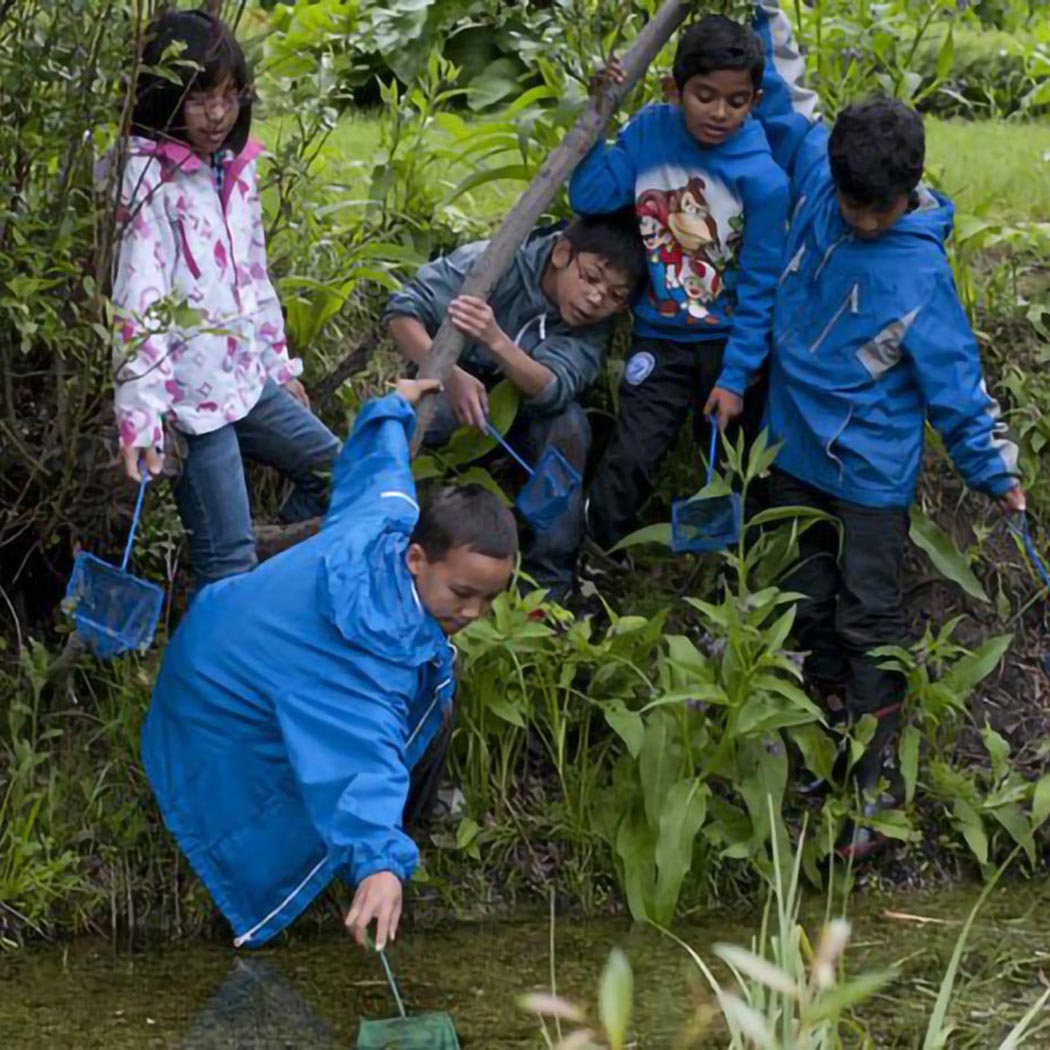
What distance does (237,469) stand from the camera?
4844mm

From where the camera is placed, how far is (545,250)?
5.46 meters

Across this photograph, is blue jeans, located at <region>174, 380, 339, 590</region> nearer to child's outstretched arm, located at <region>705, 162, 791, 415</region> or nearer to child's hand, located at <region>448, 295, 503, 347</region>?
child's hand, located at <region>448, 295, 503, 347</region>

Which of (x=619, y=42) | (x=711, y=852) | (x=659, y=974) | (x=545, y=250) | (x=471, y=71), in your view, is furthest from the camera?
(x=471, y=71)

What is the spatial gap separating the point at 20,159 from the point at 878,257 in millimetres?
1929

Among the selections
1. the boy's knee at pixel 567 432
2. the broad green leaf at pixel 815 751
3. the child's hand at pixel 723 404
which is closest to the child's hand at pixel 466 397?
the boy's knee at pixel 567 432

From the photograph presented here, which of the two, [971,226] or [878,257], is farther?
[971,226]

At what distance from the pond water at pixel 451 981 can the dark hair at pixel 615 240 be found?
5.13 ft

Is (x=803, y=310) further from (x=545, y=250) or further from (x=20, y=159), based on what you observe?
(x=20, y=159)

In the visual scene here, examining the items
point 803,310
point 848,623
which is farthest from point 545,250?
A: point 848,623

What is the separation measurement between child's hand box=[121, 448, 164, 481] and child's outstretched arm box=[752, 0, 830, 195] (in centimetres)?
179

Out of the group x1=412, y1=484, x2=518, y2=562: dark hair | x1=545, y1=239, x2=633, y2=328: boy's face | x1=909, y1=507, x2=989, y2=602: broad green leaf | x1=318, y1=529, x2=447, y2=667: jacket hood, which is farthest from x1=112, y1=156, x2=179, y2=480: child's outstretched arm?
x1=909, y1=507, x2=989, y2=602: broad green leaf

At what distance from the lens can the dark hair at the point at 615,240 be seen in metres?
5.32

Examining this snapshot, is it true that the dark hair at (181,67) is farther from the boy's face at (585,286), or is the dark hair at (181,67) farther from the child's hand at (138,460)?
the boy's face at (585,286)

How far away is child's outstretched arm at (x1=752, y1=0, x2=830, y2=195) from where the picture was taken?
539 cm
